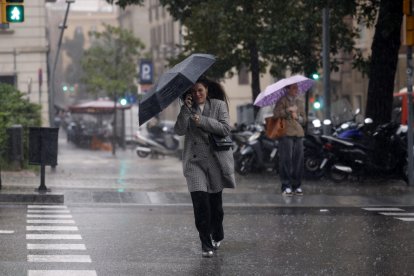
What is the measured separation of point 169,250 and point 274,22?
2054cm

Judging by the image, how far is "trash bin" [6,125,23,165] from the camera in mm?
23259

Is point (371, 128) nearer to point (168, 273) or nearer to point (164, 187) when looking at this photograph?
point (164, 187)

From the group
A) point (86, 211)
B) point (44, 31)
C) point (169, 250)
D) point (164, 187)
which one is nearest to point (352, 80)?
point (44, 31)

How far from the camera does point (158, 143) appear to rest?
46000 mm

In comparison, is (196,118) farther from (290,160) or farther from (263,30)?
(263,30)

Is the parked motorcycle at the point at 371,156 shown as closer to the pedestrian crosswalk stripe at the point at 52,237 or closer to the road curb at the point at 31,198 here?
the road curb at the point at 31,198

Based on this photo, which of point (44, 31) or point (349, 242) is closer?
point (349, 242)

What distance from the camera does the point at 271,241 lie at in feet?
39.7

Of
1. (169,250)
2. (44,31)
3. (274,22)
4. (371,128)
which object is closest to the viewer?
(169,250)

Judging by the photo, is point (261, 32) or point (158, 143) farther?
point (158, 143)

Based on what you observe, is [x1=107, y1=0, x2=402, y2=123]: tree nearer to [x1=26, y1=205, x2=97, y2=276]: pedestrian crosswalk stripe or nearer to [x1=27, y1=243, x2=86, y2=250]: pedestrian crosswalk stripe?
[x1=26, y1=205, x2=97, y2=276]: pedestrian crosswalk stripe

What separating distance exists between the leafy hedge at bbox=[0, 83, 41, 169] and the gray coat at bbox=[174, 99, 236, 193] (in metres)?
13.2

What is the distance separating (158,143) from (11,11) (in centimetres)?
2467

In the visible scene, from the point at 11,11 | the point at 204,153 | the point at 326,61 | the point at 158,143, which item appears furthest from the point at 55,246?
the point at 158,143
